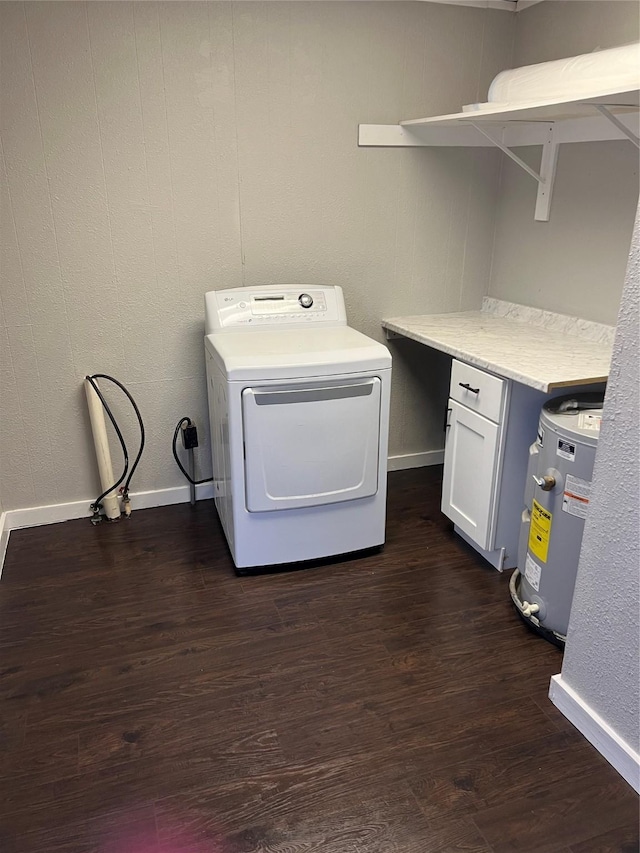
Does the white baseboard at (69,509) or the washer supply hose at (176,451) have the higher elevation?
the washer supply hose at (176,451)

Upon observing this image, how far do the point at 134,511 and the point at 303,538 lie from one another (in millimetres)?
937

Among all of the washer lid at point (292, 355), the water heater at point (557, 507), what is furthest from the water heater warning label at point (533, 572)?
the washer lid at point (292, 355)

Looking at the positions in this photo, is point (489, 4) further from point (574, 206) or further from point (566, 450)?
point (566, 450)

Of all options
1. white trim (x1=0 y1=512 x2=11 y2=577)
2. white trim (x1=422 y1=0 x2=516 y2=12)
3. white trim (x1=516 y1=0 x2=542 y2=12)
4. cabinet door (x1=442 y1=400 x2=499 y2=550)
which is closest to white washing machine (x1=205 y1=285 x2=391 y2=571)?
cabinet door (x1=442 y1=400 x2=499 y2=550)

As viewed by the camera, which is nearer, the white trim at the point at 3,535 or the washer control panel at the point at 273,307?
the white trim at the point at 3,535

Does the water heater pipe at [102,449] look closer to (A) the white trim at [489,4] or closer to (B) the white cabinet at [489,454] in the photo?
(B) the white cabinet at [489,454]

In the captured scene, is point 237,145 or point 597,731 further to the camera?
point 237,145

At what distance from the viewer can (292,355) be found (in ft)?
7.50

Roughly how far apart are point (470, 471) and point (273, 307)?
3.51 feet

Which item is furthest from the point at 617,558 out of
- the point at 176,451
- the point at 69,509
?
the point at 69,509

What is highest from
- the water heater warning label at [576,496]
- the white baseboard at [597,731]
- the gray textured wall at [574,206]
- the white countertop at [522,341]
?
the gray textured wall at [574,206]

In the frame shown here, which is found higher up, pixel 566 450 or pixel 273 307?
pixel 273 307

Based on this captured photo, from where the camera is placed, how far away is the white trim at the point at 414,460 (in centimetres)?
336

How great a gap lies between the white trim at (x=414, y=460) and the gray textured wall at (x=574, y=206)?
35.6 inches
